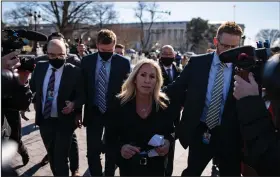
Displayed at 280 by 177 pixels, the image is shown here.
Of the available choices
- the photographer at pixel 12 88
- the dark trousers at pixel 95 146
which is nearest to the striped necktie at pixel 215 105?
the dark trousers at pixel 95 146

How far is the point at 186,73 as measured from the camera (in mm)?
3125

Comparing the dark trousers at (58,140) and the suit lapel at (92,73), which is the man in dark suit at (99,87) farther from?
the dark trousers at (58,140)

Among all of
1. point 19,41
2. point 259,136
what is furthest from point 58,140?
point 259,136

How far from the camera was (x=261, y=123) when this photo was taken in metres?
1.51

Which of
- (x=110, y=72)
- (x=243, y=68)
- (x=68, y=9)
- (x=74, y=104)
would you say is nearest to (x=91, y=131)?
(x=74, y=104)

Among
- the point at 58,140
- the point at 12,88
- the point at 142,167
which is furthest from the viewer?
the point at 58,140

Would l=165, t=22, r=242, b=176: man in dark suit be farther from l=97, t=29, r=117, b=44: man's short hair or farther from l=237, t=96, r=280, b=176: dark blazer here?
l=97, t=29, r=117, b=44: man's short hair

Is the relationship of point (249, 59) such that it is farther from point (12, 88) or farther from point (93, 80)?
point (93, 80)

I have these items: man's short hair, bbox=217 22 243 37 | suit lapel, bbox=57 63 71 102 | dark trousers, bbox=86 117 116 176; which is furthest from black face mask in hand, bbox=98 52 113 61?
man's short hair, bbox=217 22 243 37

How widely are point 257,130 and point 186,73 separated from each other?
5.48 feet

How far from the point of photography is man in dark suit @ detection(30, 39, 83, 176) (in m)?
3.53

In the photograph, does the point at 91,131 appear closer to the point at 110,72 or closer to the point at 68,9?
the point at 110,72

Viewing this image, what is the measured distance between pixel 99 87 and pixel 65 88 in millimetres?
465

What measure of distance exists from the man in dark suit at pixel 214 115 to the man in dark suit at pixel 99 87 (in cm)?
123
